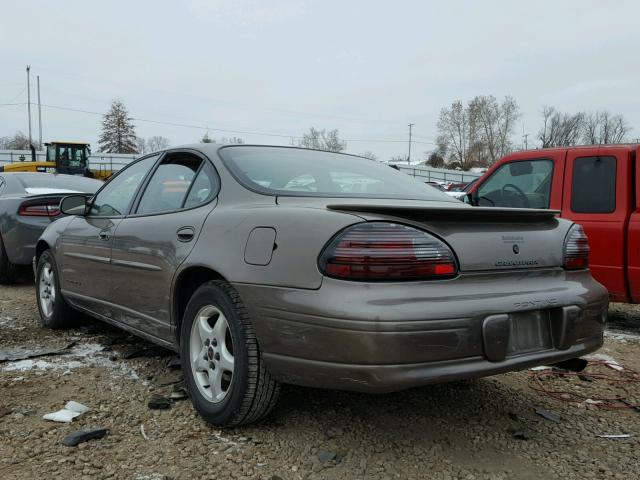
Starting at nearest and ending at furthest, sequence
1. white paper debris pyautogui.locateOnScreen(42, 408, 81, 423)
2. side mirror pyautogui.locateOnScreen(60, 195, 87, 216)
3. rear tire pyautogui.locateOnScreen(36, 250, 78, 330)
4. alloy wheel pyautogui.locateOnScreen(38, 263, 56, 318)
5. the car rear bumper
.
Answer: the car rear bumper, white paper debris pyautogui.locateOnScreen(42, 408, 81, 423), side mirror pyautogui.locateOnScreen(60, 195, 87, 216), rear tire pyautogui.locateOnScreen(36, 250, 78, 330), alloy wheel pyautogui.locateOnScreen(38, 263, 56, 318)

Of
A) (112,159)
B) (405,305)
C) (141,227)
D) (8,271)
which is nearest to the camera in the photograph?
(405,305)

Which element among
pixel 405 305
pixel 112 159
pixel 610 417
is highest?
pixel 112 159

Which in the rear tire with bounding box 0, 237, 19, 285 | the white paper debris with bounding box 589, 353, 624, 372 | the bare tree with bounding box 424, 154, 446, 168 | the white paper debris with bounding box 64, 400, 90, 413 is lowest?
the white paper debris with bounding box 589, 353, 624, 372

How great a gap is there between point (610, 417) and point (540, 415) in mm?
369

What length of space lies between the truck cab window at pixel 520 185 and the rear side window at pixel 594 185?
9.8 inches

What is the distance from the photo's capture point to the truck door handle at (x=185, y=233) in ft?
9.69

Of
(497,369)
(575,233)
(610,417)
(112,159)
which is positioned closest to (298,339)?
(497,369)

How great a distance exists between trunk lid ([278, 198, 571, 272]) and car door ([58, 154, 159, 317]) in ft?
5.55

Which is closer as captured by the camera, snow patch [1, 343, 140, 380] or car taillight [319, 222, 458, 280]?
car taillight [319, 222, 458, 280]

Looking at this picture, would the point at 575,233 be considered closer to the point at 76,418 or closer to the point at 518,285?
the point at 518,285

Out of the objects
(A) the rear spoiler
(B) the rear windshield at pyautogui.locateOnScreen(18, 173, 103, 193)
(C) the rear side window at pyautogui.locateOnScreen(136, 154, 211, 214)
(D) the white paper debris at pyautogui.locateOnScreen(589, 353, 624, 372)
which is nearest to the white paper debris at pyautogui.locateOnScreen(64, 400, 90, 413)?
(C) the rear side window at pyautogui.locateOnScreen(136, 154, 211, 214)

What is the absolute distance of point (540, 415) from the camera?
3.05 metres

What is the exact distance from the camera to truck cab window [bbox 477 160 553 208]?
5.34m

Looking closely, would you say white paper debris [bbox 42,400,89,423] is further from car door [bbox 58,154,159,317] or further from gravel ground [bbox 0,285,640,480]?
car door [bbox 58,154,159,317]
